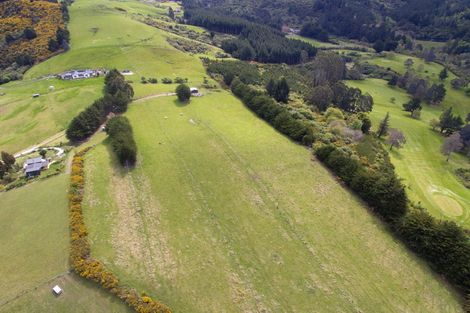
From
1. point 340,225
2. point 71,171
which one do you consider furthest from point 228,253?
point 71,171

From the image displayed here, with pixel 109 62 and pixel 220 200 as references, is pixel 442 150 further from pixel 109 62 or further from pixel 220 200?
pixel 109 62

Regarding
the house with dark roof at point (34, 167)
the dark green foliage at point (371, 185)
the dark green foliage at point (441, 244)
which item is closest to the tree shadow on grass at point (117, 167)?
the house with dark roof at point (34, 167)

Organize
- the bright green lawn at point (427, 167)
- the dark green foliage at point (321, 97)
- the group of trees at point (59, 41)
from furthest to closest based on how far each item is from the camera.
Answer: the group of trees at point (59, 41) → the dark green foliage at point (321, 97) → the bright green lawn at point (427, 167)

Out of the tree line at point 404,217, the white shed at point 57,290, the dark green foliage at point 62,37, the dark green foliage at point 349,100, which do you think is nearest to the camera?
the white shed at point 57,290

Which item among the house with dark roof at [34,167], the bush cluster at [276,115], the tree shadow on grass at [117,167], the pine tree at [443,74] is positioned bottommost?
the house with dark roof at [34,167]

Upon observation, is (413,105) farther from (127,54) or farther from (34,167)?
(34,167)

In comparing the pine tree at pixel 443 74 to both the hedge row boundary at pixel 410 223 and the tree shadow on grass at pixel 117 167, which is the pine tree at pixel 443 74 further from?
the tree shadow on grass at pixel 117 167
